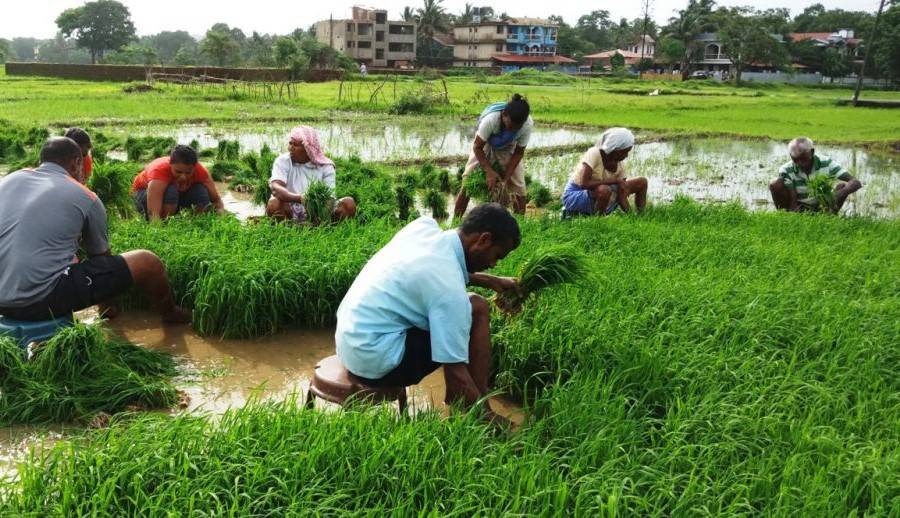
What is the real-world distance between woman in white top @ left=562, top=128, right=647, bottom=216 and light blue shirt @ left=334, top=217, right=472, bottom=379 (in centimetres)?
384

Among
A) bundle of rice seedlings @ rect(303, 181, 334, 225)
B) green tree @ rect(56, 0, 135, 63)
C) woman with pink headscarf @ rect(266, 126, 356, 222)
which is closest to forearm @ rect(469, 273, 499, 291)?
bundle of rice seedlings @ rect(303, 181, 334, 225)

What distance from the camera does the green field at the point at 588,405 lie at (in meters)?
Answer: 2.33

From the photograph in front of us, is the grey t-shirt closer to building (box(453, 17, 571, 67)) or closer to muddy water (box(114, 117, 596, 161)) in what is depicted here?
muddy water (box(114, 117, 596, 161))

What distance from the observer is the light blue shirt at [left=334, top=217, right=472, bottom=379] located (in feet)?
9.24

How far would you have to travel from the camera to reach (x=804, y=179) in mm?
7562

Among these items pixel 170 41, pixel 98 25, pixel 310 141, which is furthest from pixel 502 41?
pixel 170 41

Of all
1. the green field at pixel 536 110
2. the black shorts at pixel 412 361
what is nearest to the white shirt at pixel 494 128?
the black shorts at pixel 412 361

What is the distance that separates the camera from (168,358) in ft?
12.7

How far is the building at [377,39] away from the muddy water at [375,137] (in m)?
46.0

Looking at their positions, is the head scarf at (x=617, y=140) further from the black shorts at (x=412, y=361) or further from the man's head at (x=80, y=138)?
the man's head at (x=80, y=138)

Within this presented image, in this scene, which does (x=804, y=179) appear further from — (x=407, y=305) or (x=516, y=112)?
(x=407, y=305)

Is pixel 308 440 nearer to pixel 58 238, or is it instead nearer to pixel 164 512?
pixel 164 512

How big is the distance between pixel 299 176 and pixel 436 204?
6.05ft

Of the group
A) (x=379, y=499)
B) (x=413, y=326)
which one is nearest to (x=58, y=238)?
(x=413, y=326)
